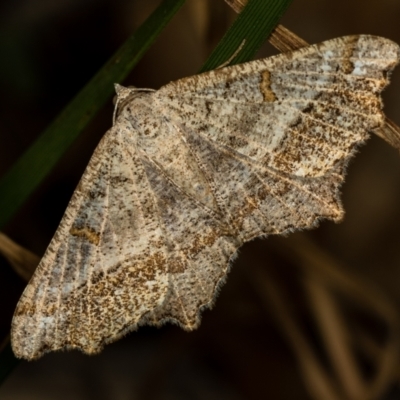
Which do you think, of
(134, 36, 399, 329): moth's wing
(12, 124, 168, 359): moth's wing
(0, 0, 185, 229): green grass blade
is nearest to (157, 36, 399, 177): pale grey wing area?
(134, 36, 399, 329): moth's wing

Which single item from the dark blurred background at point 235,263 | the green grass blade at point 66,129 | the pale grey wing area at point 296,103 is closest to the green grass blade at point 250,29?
the pale grey wing area at point 296,103

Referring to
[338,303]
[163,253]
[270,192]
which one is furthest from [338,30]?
[163,253]

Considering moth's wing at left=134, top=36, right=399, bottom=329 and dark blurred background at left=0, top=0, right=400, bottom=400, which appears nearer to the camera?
moth's wing at left=134, top=36, right=399, bottom=329

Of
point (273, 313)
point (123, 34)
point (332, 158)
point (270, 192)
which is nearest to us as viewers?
point (332, 158)

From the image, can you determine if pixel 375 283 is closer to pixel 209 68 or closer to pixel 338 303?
pixel 338 303

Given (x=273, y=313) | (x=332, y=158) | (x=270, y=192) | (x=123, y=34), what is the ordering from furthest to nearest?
(x=123, y=34) < (x=273, y=313) < (x=270, y=192) < (x=332, y=158)

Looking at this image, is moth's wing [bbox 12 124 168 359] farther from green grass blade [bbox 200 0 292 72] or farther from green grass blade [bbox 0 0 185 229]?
green grass blade [bbox 200 0 292 72]

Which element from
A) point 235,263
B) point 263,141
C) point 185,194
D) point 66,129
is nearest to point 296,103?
point 263,141

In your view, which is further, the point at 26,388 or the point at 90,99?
the point at 26,388
